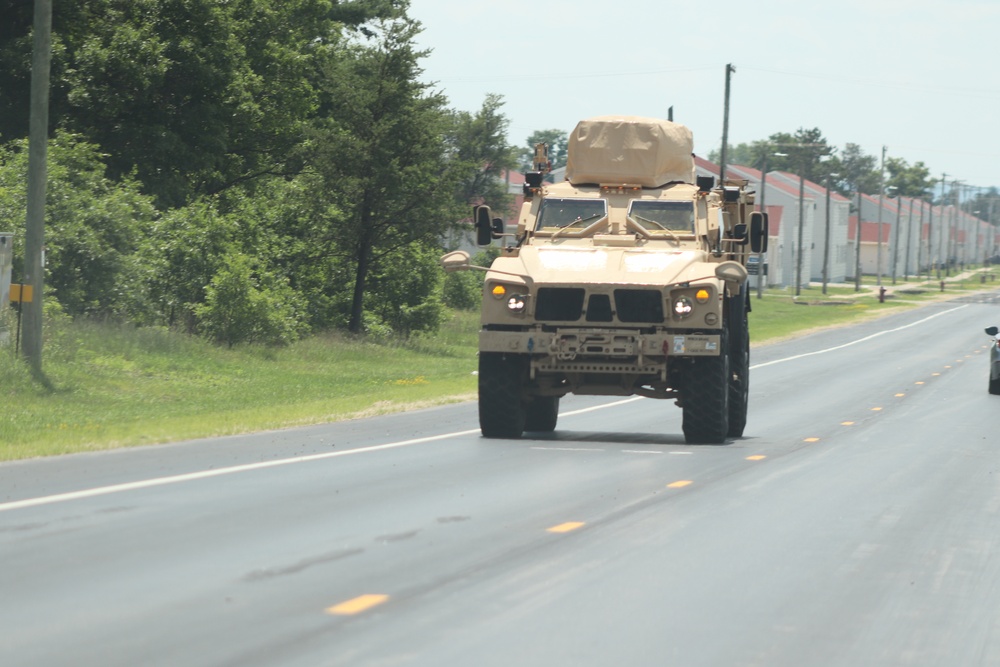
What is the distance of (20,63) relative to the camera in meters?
34.5

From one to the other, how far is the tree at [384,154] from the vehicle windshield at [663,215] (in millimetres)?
20182

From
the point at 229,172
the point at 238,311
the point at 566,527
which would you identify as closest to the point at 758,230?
the point at 566,527

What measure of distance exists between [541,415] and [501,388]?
1927 millimetres

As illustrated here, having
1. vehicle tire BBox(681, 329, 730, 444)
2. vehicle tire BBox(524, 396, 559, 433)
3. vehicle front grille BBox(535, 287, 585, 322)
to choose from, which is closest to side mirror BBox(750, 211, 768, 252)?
vehicle tire BBox(681, 329, 730, 444)

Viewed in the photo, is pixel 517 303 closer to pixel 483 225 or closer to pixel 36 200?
pixel 483 225

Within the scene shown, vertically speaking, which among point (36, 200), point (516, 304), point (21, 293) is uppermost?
point (36, 200)

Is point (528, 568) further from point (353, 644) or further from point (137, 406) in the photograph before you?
point (137, 406)

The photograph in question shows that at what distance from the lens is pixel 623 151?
1909 cm

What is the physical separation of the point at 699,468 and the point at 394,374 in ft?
53.5

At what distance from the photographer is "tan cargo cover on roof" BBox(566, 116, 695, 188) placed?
19.0 metres

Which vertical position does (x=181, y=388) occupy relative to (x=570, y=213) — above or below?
below

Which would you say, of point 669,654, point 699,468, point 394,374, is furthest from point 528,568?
point 394,374

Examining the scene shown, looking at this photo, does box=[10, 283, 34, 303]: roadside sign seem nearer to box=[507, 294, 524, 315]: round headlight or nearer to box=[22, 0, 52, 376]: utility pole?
box=[22, 0, 52, 376]: utility pole

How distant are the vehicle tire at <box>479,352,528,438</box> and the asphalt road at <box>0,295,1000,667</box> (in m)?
0.33
